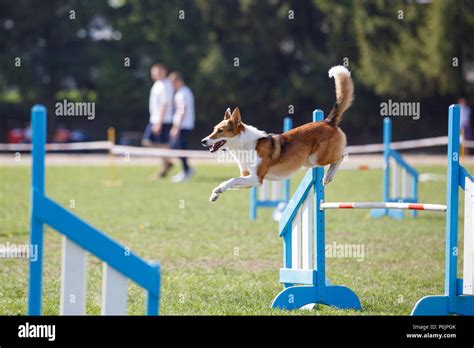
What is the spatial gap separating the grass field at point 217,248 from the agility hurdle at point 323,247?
0.53 ft

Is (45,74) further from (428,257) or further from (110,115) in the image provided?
(428,257)

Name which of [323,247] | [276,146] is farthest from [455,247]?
[276,146]

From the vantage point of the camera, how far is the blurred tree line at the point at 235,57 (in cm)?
3119

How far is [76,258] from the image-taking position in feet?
12.2

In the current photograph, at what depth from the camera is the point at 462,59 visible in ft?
101

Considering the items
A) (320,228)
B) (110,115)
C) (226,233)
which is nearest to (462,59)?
(110,115)

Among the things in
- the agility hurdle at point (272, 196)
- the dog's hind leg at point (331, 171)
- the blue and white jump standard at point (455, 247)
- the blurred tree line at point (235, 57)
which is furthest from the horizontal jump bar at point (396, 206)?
the blurred tree line at point (235, 57)

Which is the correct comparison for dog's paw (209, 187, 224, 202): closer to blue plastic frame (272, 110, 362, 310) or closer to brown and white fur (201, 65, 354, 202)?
brown and white fur (201, 65, 354, 202)

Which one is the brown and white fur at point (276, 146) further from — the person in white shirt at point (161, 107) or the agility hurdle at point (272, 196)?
the person in white shirt at point (161, 107)

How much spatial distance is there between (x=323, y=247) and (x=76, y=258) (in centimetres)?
249

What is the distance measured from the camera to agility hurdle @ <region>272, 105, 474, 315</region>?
5.30 m

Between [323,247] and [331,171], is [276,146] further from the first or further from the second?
[323,247]

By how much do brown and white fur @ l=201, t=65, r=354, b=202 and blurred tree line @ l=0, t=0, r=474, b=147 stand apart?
25456 millimetres

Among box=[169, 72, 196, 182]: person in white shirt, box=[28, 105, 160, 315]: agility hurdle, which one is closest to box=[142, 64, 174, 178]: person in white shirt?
box=[169, 72, 196, 182]: person in white shirt
